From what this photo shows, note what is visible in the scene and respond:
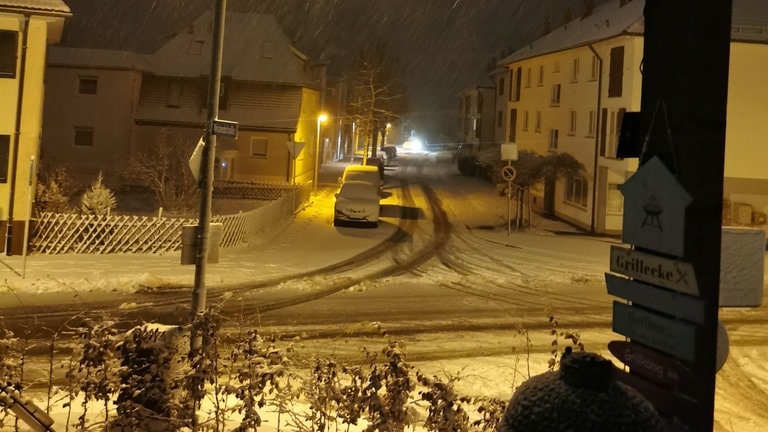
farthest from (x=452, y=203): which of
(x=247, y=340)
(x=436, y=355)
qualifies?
(x=247, y=340)

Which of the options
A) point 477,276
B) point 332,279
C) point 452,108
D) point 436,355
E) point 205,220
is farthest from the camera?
point 452,108

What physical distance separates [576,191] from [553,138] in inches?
213

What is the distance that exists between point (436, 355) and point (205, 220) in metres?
3.98

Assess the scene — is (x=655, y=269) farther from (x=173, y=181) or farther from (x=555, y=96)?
(x=555, y=96)

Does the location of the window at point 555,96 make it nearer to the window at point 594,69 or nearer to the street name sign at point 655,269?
the window at point 594,69

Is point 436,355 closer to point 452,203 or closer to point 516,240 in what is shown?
point 516,240

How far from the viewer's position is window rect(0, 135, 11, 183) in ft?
62.0

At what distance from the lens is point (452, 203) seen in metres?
37.1

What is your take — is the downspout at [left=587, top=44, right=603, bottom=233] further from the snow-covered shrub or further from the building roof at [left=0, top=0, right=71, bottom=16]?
the building roof at [left=0, top=0, right=71, bottom=16]

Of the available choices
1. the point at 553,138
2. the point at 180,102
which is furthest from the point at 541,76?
the point at 180,102

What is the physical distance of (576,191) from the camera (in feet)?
105

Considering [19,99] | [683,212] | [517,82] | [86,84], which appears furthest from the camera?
[517,82]

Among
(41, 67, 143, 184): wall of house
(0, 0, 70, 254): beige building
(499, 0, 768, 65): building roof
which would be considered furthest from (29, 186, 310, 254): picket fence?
(41, 67, 143, 184): wall of house

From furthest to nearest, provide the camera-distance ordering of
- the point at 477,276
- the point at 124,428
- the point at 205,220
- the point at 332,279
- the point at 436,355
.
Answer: the point at 477,276
the point at 332,279
the point at 436,355
the point at 205,220
the point at 124,428
